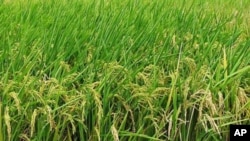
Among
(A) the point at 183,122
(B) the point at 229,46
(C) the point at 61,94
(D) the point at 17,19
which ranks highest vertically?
(D) the point at 17,19

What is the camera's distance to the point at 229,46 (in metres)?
1.83

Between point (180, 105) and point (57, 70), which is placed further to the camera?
point (57, 70)

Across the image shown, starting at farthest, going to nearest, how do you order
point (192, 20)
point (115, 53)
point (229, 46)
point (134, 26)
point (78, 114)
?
point (192, 20) → point (134, 26) → point (229, 46) → point (115, 53) → point (78, 114)

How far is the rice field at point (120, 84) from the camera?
1.47 metres

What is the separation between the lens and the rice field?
1.47 m

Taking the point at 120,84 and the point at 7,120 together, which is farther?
the point at 120,84

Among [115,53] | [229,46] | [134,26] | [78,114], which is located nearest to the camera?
[78,114]

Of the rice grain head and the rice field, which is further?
the rice field

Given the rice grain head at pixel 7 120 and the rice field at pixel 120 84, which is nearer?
the rice grain head at pixel 7 120

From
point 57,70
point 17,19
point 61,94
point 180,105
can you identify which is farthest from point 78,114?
point 17,19

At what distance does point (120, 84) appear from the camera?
1.52 m

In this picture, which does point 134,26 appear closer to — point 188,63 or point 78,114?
point 188,63

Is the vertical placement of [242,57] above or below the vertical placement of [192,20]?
below

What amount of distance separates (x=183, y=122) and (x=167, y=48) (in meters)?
0.39
